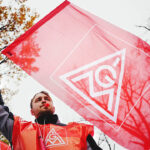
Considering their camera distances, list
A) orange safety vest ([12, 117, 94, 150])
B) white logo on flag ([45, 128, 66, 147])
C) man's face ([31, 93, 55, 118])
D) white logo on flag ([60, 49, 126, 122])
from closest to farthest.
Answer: orange safety vest ([12, 117, 94, 150])
white logo on flag ([45, 128, 66, 147])
white logo on flag ([60, 49, 126, 122])
man's face ([31, 93, 55, 118])

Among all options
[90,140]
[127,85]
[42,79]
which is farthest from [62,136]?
[127,85]

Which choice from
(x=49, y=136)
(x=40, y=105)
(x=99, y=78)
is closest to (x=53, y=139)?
(x=49, y=136)

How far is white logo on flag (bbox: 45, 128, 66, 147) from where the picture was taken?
177 cm

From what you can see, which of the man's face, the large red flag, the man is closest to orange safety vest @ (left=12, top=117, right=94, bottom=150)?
the man

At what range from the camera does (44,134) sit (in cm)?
186

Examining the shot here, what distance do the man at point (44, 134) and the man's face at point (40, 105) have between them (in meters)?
0.16

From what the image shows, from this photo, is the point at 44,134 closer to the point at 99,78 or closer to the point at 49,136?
the point at 49,136

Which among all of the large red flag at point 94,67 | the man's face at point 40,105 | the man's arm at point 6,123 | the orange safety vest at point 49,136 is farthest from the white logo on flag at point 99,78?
the man's arm at point 6,123

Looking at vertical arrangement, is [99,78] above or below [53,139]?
above

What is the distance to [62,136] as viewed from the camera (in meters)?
1.89

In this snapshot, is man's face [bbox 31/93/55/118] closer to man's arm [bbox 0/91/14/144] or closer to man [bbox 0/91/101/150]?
man [bbox 0/91/101/150]

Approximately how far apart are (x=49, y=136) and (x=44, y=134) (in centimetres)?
7

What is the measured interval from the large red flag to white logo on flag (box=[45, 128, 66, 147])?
380 mm

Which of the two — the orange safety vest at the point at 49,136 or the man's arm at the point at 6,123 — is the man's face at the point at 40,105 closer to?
the orange safety vest at the point at 49,136
